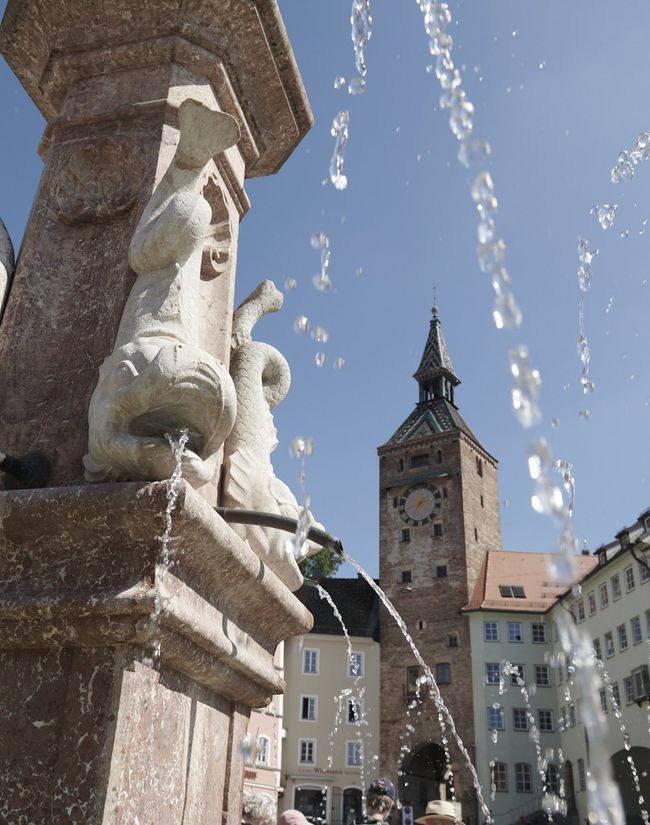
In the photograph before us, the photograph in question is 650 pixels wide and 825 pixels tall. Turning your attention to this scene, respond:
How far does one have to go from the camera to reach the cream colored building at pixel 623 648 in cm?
3384

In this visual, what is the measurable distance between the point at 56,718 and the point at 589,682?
1.74 m

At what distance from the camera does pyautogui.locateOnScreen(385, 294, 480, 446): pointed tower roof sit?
6038 cm

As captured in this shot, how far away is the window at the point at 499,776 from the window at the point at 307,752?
917cm

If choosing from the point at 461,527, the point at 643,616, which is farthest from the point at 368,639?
the point at 643,616

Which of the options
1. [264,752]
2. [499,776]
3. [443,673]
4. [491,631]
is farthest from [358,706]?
[264,752]

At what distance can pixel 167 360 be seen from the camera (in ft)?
9.31

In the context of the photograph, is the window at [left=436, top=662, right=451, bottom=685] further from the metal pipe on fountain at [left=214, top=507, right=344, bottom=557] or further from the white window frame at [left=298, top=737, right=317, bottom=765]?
the metal pipe on fountain at [left=214, top=507, right=344, bottom=557]

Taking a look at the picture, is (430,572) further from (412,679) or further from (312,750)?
(312,750)

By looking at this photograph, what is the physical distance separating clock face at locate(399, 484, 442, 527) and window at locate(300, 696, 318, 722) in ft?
43.5

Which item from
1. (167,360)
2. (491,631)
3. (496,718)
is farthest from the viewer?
(491,631)

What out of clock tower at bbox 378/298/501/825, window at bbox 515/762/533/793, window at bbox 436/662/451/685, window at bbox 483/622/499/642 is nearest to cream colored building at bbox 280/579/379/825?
clock tower at bbox 378/298/501/825

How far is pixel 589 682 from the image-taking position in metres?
2.99

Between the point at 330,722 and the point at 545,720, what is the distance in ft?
37.0

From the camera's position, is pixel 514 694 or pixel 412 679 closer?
pixel 514 694
